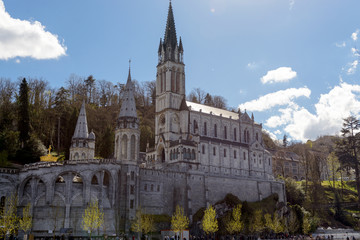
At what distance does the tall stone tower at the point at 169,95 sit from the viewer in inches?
2667

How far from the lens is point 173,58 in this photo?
2884 inches

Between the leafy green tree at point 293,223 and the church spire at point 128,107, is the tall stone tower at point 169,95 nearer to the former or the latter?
the church spire at point 128,107

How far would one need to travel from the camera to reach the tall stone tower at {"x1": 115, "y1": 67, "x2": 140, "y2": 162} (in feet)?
168

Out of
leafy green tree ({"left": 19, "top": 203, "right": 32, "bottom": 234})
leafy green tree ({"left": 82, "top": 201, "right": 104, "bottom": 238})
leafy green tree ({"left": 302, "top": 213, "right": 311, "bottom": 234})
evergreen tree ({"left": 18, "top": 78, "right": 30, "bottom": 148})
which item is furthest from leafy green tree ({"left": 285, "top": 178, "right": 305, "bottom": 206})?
leafy green tree ({"left": 19, "top": 203, "right": 32, "bottom": 234})

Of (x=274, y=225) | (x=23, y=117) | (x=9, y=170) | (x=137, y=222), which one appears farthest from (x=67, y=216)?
(x=274, y=225)

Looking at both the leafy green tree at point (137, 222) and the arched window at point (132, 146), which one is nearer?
the leafy green tree at point (137, 222)

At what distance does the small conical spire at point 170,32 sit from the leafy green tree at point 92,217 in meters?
38.4

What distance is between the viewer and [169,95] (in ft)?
230

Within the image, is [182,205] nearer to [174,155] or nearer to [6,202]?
[174,155]

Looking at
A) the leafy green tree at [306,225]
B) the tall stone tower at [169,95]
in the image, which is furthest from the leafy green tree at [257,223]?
the tall stone tower at [169,95]

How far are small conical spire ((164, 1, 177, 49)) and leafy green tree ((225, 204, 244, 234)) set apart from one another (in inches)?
1351

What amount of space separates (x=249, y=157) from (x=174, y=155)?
60.9 ft

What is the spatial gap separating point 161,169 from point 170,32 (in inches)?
1234

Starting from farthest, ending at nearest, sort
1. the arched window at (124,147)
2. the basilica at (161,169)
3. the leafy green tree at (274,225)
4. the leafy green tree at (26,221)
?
the leafy green tree at (274,225), the arched window at (124,147), the basilica at (161,169), the leafy green tree at (26,221)
